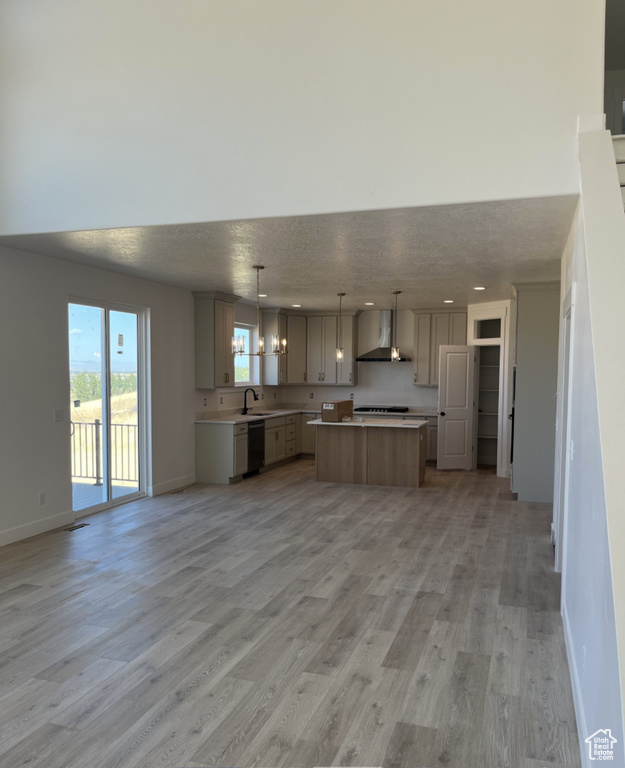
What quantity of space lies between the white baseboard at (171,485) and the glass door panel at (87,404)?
723 millimetres

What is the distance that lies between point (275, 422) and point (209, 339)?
1.95 metres

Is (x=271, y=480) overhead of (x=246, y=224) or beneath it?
beneath

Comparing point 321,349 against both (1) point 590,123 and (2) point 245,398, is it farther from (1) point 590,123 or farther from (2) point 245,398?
(1) point 590,123

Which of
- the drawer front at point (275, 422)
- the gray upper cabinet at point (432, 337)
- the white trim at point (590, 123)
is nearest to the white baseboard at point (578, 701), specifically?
the white trim at point (590, 123)

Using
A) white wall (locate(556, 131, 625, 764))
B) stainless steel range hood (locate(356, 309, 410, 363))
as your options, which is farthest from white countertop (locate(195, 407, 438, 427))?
white wall (locate(556, 131, 625, 764))

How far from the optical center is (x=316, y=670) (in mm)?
2969

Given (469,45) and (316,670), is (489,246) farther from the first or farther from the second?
(316,670)

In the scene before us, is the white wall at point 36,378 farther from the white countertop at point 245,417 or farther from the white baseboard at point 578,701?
the white baseboard at point 578,701

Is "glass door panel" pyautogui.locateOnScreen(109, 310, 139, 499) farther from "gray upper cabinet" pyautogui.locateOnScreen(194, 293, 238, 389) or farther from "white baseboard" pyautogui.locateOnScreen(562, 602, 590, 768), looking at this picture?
"white baseboard" pyautogui.locateOnScreen(562, 602, 590, 768)

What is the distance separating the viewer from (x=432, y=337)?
9.57 metres

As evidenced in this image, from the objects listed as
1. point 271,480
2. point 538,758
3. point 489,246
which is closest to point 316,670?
point 538,758

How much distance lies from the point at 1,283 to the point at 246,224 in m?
2.37

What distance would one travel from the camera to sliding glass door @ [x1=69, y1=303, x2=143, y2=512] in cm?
594

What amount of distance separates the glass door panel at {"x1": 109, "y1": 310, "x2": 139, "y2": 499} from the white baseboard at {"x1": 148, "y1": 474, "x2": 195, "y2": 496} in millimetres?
203
